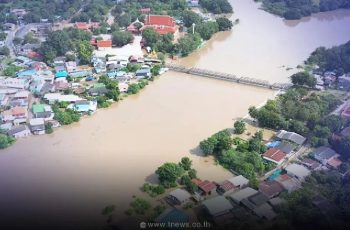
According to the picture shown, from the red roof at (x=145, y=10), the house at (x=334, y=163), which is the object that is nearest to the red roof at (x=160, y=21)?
the red roof at (x=145, y=10)

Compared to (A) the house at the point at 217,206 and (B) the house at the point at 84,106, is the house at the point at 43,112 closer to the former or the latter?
(B) the house at the point at 84,106

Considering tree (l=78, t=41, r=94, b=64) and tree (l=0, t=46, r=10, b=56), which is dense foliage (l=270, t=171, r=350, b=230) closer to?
tree (l=78, t=41, r=94, b=64)

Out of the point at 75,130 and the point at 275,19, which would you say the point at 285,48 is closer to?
the point at 275,19

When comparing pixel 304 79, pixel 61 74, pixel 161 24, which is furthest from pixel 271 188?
pixel 161 24

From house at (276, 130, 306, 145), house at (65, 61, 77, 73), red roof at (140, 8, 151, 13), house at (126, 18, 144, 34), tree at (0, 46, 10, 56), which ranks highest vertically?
red roof at (140, 8, 151, 13)

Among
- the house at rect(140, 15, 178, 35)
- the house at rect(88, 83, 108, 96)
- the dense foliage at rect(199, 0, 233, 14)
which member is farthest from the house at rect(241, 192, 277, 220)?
the dense foliage at rect(199, 0, 233, 14)

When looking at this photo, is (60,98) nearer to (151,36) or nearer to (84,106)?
(84,106)
